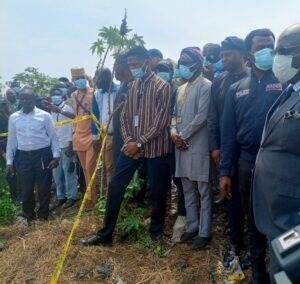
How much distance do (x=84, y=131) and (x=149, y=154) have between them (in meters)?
2.33

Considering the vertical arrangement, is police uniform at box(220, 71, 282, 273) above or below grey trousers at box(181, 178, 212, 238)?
above

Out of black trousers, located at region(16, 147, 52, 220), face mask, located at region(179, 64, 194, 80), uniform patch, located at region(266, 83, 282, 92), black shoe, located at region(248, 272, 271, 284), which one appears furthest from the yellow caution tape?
black shoe, located at region(248, 272, 271, 284)

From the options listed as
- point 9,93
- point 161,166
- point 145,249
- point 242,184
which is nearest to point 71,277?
point 145,249

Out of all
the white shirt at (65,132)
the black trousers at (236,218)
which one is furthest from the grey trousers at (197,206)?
the white shirt at (65,132)

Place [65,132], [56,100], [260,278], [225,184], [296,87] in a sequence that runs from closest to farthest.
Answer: [296,87], [260,278], [225,184], [65,132], [56,100]

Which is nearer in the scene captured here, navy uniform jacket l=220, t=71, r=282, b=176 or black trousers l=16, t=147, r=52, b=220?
navy uniform jacket l=220, t=71, r=282, b=176

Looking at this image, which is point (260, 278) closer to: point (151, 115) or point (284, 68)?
point (284, 68)

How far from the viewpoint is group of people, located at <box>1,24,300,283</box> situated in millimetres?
2473

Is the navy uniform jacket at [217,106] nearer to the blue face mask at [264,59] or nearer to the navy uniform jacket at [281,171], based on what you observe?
the blue face mask at [264,59]

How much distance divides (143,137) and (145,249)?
3.91 feet

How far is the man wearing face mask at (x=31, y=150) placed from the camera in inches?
237

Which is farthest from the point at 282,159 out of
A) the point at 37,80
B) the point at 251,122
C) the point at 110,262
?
the point at 37,80

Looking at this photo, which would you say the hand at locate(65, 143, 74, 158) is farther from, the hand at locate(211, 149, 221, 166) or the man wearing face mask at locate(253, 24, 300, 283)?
the man wearing face mask at locate(253, 24, 300, 283)

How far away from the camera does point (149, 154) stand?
178 inches
